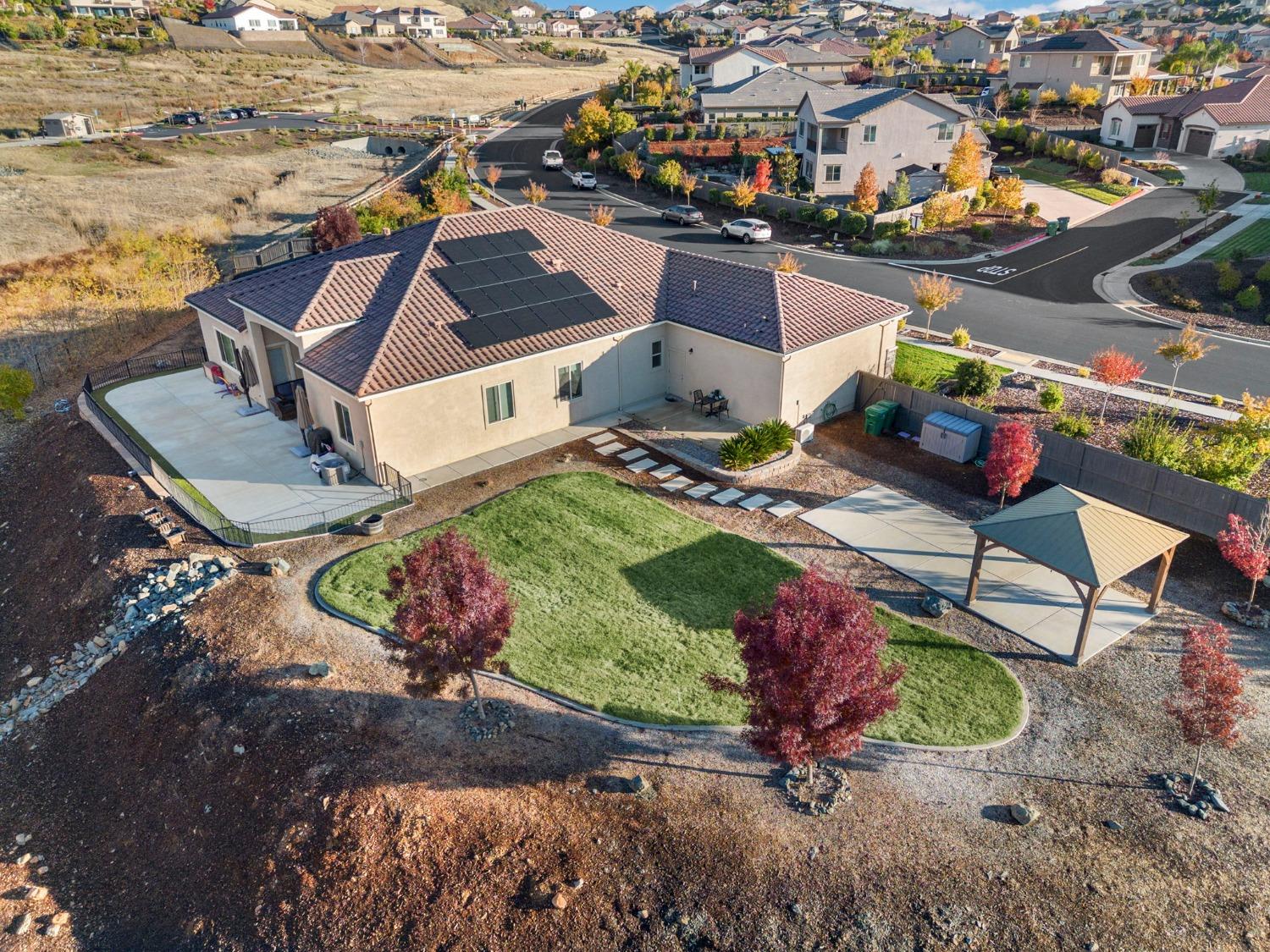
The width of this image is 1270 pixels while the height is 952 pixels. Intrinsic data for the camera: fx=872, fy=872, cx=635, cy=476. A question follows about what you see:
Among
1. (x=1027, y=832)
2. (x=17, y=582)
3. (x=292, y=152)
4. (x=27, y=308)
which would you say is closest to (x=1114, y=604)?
(x=1027, y=832)

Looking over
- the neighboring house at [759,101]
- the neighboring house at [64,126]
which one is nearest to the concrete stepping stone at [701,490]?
the neighboring house at [759,101]

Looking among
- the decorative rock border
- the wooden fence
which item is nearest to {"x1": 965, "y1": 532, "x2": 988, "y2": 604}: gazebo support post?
the wooden fence

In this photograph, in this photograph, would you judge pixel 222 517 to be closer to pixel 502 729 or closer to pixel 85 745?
pixel 85 745

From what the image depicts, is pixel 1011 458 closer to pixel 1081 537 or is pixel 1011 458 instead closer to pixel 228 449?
pixel 1081 537

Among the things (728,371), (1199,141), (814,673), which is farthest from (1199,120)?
(814,673)

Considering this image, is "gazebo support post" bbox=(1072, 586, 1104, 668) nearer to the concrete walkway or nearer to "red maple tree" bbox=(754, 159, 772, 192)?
the concrete walkway

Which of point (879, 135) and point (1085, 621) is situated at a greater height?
point (879, 135)
